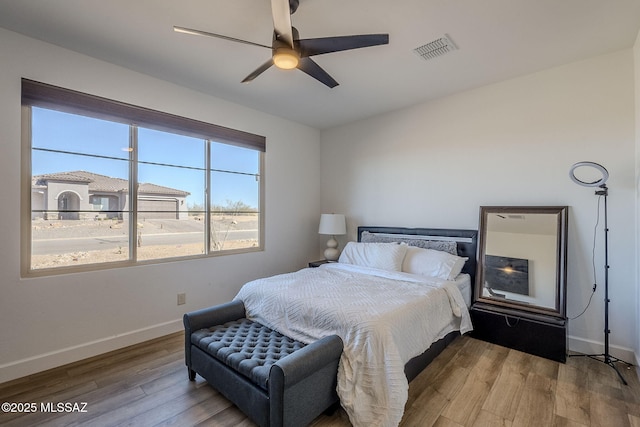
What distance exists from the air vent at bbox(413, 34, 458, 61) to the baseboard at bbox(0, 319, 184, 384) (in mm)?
3731

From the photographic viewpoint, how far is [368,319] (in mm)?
1854

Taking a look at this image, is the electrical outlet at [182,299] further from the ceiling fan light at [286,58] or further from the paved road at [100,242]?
the ceiling fan light at [286,58]

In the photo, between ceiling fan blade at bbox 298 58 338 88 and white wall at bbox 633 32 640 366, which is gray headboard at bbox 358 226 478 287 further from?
ceiling fan blade at bbox 298 58 338 88

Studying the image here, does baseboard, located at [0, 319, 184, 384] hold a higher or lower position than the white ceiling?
lower

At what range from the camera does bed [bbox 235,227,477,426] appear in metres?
1.72

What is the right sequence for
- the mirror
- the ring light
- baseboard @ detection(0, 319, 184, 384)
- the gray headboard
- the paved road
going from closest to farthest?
baseboard @ detection(0, 319, 184, 384) → the ring light → the paved road → the mirror → the gray headboard

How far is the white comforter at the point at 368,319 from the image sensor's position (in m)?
1.70

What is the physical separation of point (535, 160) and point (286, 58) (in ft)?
8.91

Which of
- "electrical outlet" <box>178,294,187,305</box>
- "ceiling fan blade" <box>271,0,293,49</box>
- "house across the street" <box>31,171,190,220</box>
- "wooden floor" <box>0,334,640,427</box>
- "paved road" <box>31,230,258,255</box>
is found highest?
"ceiling fan blade" <box>271,0,293,49</box>

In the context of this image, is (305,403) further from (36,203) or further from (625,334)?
(625,334)

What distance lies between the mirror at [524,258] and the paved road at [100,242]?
3201 mm

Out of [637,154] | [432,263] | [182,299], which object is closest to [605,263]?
[637,154]

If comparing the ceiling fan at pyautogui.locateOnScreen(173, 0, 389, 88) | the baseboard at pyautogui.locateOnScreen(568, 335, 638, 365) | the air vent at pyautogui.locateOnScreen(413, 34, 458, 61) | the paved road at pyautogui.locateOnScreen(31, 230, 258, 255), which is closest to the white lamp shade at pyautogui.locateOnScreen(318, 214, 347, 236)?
the paved road at pyautogui.locateOnScreen(31, 230, 258, 255)

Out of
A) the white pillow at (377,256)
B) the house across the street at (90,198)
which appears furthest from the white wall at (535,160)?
the house across the street at (90,198)
